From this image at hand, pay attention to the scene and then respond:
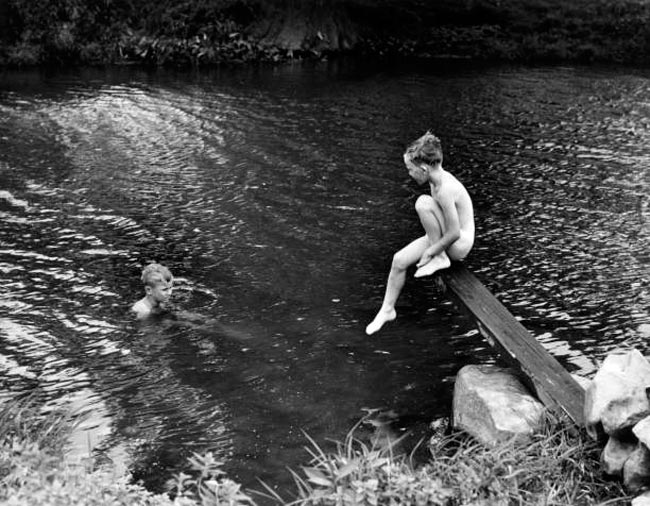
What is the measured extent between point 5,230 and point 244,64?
727 inches

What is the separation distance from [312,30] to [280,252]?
70.7ft

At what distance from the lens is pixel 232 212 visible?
14.6 metres

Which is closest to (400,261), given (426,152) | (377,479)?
(426,152)

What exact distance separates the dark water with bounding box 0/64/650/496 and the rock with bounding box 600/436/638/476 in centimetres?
199

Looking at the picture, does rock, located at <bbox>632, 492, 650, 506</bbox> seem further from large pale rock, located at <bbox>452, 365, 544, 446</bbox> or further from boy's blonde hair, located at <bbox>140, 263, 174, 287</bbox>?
boy's blonde hair, located at <bbox>140, 263, 174, 287</bbox>

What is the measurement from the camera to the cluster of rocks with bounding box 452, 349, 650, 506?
6297 mm

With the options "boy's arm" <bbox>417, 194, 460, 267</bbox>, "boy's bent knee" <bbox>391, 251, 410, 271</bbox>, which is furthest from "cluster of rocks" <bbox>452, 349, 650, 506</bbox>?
"boy's bent knee" <bbox>391, 251, 410, 271</bbox>

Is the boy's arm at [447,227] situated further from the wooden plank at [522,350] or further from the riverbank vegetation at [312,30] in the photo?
the riverbank vegetation at [312,30]

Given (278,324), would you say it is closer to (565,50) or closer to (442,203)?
(442,203)

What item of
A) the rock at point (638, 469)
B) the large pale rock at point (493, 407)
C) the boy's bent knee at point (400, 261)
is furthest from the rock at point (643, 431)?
the boy's bent knee at point (400, 261)

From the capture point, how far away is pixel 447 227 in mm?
8602

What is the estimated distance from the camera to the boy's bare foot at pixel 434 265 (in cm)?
873

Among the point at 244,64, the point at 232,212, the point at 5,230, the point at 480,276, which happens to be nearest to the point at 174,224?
the point at 232,212

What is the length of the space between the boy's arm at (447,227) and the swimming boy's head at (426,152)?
15.7 inches
